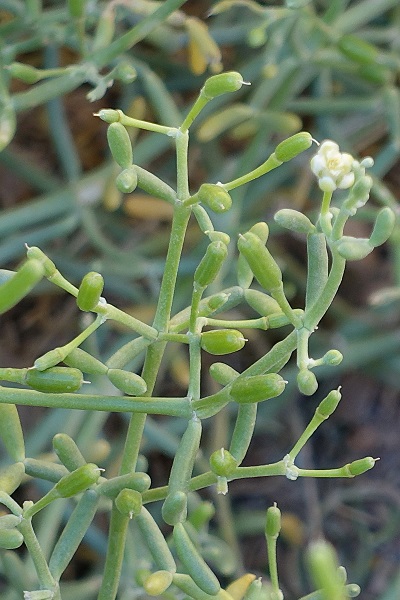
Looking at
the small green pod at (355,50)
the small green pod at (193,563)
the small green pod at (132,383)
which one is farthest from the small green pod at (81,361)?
the small green pod at (355,50)

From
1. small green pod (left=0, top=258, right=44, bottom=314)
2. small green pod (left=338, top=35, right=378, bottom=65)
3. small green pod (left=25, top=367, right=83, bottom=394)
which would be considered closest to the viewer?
small green pod (left=0, top=258, right=44, bottom=314)

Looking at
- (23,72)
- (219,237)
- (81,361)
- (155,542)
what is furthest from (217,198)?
(23,72)

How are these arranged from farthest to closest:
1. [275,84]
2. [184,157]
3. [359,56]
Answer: [275,84], [359,56], [184,157]

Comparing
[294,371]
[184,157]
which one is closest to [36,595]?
[184,157]

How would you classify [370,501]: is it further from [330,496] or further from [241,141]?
[241,141]

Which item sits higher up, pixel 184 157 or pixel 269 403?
pixel 269 403

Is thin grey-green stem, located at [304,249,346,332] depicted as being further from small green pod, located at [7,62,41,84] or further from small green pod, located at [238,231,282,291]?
small green pod, located at [7,62,41,84]

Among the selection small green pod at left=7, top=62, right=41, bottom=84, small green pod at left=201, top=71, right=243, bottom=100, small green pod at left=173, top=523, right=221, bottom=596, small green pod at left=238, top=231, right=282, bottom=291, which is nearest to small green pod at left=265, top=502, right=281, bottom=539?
small green pod at left=173, top=523, right=221, bottom=596
